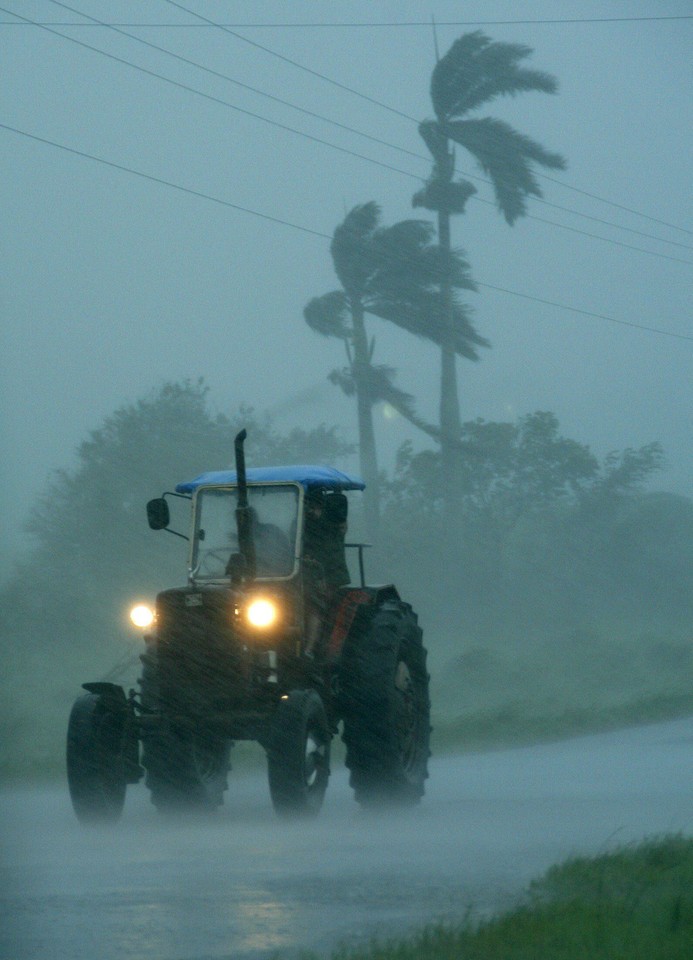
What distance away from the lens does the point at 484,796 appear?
12.6 metres

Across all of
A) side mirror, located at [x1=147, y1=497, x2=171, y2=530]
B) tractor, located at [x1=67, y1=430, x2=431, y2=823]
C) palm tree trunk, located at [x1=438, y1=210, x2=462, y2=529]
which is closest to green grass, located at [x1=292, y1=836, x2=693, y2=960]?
tractor, located at [x1=67, y1=430, x2=431, y2=823]

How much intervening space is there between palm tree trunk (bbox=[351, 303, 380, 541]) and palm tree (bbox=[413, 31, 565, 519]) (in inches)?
151

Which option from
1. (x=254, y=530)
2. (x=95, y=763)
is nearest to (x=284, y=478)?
(x=254, y=530)

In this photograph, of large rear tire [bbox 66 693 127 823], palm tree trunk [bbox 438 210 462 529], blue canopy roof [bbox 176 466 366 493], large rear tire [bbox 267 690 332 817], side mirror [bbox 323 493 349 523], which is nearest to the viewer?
large rear tire [bbox 267 690 332 817]

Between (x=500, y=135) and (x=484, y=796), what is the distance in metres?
36.4

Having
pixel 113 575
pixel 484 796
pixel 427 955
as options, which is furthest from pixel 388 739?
pixel 113 575

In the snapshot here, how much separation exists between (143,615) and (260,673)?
112cm

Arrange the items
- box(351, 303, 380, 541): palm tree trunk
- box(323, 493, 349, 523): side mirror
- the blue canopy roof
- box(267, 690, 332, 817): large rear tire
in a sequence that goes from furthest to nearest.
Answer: box(351, 303, 380, 541): palm tree trunk < the blue canopy roof < box(323, 493, 349, 523): side mirror < box(267, 690, 332, 817): large rear tire

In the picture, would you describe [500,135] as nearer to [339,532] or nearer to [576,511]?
[576,511]

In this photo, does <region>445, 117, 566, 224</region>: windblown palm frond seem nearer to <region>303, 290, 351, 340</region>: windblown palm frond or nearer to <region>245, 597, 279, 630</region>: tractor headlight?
<region>303, 290, 351, 340</region>: windblown palm frond

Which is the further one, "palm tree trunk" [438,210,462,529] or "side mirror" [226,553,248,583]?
"palm tree trunk" [438,210,462,529]

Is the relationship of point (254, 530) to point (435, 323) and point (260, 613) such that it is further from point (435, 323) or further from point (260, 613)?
point (435, 323)

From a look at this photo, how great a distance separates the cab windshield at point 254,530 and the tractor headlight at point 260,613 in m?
0.43

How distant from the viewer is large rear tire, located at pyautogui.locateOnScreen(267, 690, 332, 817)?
34.6 ft
